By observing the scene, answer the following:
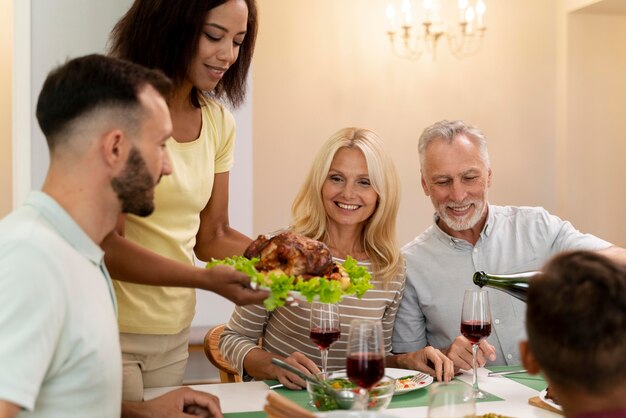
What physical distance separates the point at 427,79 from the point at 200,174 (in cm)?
377

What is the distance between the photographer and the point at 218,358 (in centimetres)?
311

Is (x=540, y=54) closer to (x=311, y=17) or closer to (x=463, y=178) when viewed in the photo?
(x=311, y=17)

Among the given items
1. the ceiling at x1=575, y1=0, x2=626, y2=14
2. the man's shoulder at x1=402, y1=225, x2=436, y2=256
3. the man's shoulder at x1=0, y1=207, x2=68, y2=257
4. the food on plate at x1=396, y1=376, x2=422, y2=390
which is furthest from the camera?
the ceiling at x1=575, y1=0, x2=626, y2=14

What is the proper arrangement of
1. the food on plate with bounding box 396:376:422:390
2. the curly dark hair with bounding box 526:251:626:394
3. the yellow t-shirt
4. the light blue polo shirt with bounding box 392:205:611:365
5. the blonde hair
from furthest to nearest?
1. the light blue polo shirt with bounding box 392:205:611:365
2. the blonde hair
3. the yellow t-shirt
4. the food on plate with bounding box 396:376:422:390
5. the curly dark hair with bounding box 526:251:626:394

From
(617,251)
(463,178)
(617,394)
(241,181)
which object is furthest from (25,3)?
(617,394)

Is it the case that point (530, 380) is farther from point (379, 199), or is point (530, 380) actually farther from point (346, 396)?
point (379, 199)

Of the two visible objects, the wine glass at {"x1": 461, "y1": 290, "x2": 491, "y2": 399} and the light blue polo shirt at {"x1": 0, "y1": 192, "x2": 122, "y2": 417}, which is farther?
the wine glass at {"x1": 461, "y1": 290, "x2": 491, "y2": 399}

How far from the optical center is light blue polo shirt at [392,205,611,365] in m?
3.12

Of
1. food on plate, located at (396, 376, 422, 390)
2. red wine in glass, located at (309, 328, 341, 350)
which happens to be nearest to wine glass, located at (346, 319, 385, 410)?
red wine in glass, located at (309, 328, 341, 350)

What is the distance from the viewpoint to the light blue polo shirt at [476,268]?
3123mm

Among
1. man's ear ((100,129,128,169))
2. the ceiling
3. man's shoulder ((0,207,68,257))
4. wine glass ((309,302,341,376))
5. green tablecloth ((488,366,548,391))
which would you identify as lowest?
green tablecloth ((488,366,548,391))

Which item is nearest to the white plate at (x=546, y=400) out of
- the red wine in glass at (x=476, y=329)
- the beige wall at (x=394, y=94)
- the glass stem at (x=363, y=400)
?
the red wine in glass at (x=476, y=329)

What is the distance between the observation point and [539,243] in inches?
129

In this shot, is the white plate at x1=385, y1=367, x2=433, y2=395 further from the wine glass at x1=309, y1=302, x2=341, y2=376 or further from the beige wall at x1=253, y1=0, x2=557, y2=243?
the beige wall at x1=253, y1=0, x2=557, y2=243
